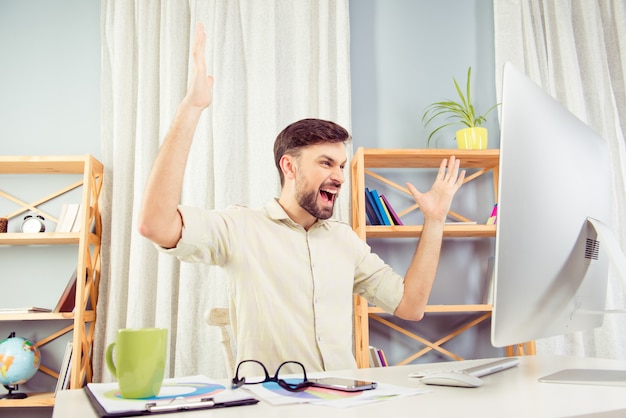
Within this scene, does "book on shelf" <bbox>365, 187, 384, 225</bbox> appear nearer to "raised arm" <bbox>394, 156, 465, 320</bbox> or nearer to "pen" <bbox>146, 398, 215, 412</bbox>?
"raised arm" <bbox>394, 156, 465, 320</bbox>

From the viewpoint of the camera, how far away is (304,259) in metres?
1.57

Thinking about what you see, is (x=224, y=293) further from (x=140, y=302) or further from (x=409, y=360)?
(x=409, y=360)

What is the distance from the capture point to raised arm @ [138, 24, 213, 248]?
107cm

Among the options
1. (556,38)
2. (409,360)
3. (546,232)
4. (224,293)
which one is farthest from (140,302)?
(556,38)

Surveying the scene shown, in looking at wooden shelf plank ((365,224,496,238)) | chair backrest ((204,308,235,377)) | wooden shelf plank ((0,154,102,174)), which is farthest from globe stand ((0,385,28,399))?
wooden shelf plank ((365,224,496,238))

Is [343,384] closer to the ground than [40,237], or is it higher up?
closer to the ground

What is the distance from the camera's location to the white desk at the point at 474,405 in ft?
2.20

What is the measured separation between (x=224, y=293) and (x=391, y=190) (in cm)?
99

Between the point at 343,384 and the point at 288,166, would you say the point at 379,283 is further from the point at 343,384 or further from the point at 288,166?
the point at 343,384

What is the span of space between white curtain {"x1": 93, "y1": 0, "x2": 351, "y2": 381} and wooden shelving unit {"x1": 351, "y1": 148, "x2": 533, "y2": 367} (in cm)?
16

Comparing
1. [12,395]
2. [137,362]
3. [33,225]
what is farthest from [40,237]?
[137,362]

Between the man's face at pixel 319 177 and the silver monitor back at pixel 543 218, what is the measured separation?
77cm

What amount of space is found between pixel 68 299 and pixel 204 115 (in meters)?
1.04

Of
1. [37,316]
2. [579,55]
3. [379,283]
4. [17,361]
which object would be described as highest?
[579,55]
